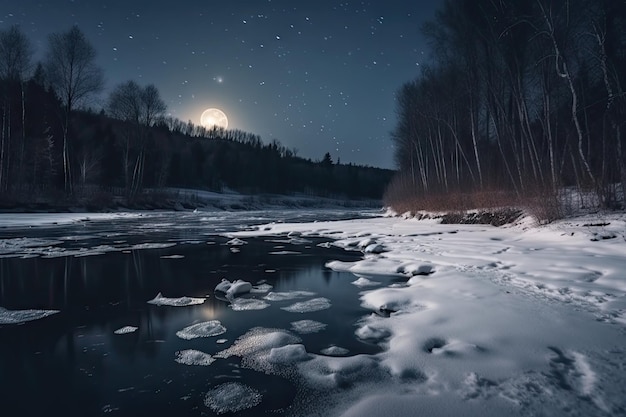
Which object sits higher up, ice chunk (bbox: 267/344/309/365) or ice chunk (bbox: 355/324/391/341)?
ice chunk (bbox: 267/344/309/365)

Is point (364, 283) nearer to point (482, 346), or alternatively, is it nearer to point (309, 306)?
point (309, 306)

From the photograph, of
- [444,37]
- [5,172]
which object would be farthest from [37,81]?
[444,37]

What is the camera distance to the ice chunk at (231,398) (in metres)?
1.80

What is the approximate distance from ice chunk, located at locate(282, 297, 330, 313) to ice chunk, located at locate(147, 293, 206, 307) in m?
1.04

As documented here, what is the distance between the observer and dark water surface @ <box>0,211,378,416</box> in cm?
189

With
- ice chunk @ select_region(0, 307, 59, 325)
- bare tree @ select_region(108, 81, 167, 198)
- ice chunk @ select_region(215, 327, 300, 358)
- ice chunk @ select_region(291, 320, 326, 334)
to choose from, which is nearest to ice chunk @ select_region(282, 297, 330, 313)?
ice chunk @ select_region(291, 320, 326, 334)

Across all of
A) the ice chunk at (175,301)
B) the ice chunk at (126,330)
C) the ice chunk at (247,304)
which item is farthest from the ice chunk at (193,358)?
the ice chunk at (175,301)

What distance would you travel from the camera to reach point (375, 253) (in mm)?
7387

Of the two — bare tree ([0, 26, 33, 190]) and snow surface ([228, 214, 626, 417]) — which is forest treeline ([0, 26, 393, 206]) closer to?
bare tree ([0, 26, 33, 190])

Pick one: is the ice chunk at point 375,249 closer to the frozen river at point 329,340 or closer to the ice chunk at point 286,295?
the frozen river at point 329,340

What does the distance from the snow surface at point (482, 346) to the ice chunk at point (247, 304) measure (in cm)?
27

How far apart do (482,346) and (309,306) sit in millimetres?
1770

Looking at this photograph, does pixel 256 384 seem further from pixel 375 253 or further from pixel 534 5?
pixel 534 5

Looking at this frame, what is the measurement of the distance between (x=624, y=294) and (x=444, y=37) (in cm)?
1594
